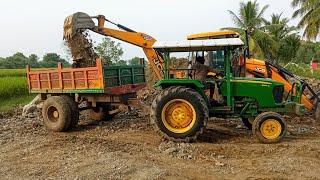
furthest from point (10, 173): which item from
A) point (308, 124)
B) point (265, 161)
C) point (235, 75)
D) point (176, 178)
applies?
point (308, 124)

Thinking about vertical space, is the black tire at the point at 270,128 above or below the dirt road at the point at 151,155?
above

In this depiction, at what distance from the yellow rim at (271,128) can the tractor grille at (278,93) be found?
64 cm

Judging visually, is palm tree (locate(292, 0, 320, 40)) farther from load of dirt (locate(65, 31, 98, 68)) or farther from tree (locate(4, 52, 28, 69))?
tree (locate(4, 52, 28, 69))

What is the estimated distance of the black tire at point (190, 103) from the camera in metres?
8.31

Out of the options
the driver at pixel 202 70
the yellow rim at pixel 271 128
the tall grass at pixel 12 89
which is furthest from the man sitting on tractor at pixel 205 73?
the tall grass at pixel 12 89

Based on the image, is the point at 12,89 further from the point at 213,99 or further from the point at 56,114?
the point at 213,99

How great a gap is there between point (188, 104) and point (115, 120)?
3.63m

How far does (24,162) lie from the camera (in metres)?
7.49

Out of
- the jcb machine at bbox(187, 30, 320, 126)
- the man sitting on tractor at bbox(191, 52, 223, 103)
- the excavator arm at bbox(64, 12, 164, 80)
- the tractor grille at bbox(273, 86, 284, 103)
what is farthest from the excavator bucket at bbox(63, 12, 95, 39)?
the tractor grille at bbox(273, 86, 284, 103)

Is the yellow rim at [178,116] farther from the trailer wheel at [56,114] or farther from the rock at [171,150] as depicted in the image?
the trailer wheel at [56,114]

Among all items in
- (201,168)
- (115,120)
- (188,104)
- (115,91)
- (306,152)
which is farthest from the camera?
(115,120)

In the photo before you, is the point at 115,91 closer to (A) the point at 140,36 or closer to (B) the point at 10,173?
(A) the point at 140,36

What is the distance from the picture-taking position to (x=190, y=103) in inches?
329

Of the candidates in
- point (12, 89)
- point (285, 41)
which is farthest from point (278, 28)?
point (12, 89)
